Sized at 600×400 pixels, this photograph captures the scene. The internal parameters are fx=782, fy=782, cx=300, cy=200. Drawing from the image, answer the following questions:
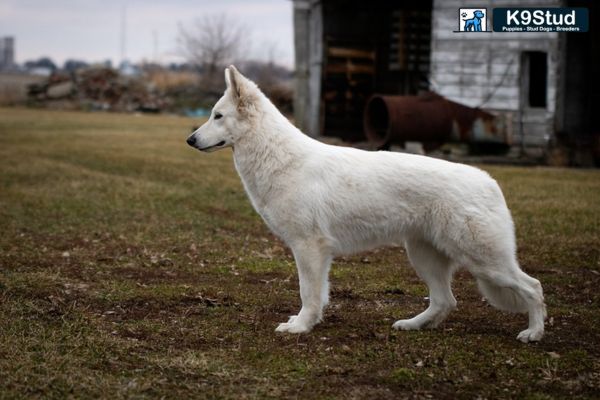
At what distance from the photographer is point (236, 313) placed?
22.7ft

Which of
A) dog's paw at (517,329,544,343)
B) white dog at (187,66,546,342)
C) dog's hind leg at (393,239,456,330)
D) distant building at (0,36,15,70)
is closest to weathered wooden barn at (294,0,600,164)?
dog's hind leg at (393,239,456,330)

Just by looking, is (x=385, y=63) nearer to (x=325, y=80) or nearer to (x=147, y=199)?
(x=325, y=80)

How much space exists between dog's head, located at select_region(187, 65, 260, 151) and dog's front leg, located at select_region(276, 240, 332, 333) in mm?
1121

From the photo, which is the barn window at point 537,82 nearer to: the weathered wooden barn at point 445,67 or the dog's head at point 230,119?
the weathered wooden barn at point 445,67

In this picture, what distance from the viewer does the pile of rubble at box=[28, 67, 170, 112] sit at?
4891 cm

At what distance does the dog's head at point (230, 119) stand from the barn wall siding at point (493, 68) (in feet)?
48.7

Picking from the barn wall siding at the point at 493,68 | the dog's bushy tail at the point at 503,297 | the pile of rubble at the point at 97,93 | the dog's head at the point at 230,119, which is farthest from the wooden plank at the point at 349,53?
the pile of rubble at the point at 97,93

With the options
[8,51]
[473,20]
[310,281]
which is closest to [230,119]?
[310,281]

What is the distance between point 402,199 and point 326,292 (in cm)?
99

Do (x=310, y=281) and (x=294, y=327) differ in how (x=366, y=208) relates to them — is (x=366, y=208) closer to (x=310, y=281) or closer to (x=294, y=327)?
(x=310, y=281)

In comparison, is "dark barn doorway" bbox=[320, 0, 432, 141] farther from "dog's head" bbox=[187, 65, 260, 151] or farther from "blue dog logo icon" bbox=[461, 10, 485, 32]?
"dog's head" bbox=[187, 65, 260, 151]

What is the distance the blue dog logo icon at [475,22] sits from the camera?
1981 cm

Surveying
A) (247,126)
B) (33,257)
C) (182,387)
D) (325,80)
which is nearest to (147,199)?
(33,257)

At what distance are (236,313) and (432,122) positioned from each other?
1328cm
